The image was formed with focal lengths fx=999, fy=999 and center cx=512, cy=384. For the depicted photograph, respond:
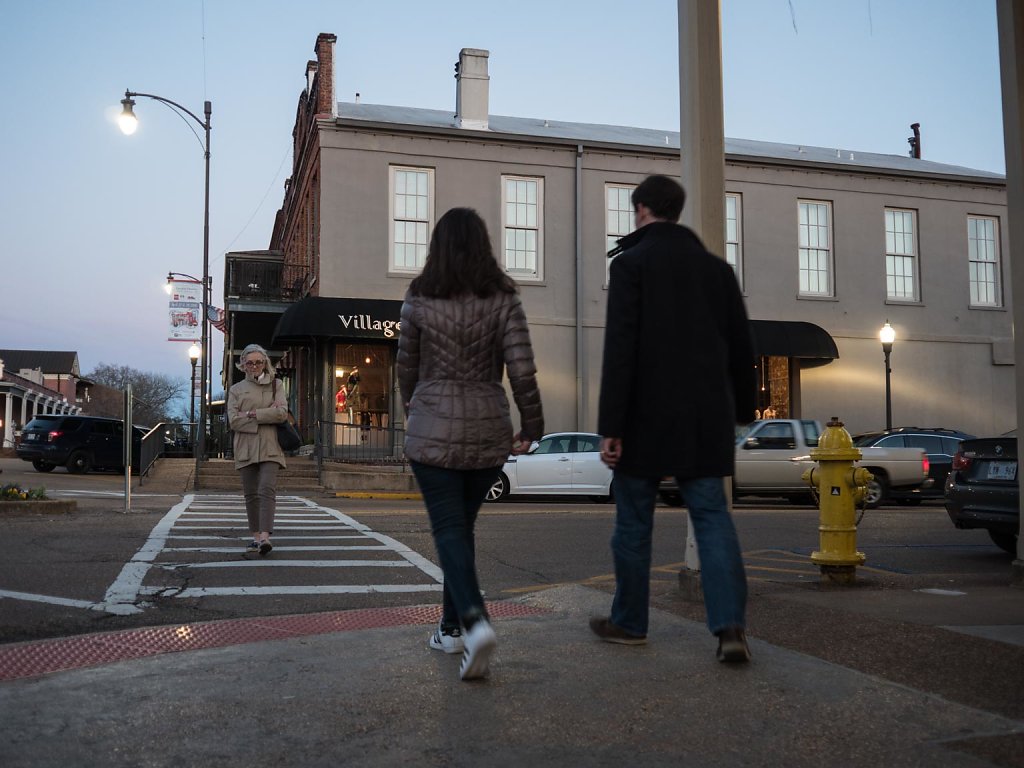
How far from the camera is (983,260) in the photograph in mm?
28500

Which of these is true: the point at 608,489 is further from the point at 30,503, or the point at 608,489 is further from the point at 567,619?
the point at 567,619

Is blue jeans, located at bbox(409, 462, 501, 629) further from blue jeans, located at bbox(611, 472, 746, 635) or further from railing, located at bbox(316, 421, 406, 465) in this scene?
railing, located at bbox(316, 421, 406, 465)

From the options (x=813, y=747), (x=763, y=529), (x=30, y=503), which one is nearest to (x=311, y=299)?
(x=30, y=503)

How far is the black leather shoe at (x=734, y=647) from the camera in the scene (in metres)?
4.09

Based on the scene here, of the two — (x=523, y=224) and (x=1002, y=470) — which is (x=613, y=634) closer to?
(x=1002, y=470)

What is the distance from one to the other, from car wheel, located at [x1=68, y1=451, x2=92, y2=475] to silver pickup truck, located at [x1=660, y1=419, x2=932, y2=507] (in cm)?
1786

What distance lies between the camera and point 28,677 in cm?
412

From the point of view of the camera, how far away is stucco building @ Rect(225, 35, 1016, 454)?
78.6ft

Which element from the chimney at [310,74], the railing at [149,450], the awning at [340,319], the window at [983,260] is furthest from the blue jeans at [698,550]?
the window at [983,260]

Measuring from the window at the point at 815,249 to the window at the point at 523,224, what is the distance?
7.39 metres

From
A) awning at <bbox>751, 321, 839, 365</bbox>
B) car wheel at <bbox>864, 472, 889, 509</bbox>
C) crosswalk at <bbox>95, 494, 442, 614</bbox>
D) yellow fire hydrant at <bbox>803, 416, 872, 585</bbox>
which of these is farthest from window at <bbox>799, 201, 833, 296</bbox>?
yellow fire hydrant at <bbox>803, 416, 872, 585</bbox>

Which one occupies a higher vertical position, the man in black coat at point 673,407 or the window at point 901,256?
the window at point 901,256

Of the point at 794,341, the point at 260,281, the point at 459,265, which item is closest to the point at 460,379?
the point at 459,265

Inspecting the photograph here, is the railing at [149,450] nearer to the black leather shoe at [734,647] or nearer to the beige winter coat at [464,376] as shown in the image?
the beige winter coat at [464,376]
